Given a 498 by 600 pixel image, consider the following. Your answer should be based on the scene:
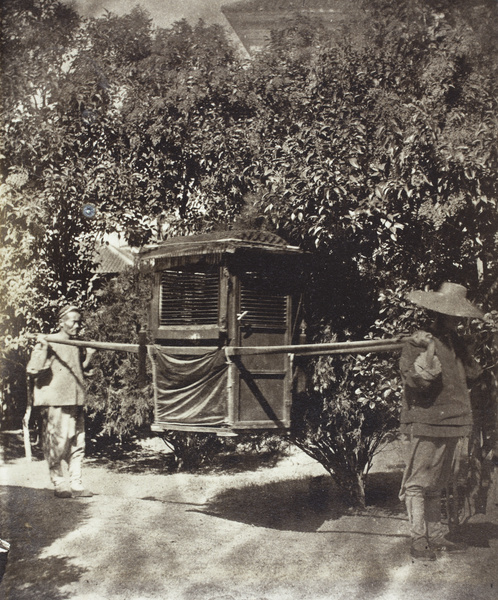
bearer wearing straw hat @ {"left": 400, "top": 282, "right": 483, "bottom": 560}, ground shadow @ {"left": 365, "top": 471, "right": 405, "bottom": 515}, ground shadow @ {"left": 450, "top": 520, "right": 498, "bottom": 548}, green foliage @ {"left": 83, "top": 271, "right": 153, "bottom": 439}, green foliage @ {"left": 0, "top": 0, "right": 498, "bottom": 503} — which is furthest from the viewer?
ground shadow @ {"left": 365, "top": 471, "right": 405, "bottom": 515}

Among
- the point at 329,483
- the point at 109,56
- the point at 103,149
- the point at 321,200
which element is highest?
the point at 109,56

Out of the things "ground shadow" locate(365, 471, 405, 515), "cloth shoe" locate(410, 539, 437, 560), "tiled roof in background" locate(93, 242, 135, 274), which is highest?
"tiled roof in background" locate(93, 242, 135, 274)

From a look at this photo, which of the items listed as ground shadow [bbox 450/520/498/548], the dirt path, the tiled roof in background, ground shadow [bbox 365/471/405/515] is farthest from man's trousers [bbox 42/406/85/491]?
ground shadow [bbox 450/520/498/548]

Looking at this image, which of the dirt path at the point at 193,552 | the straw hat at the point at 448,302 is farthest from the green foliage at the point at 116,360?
the straw hat at the point at 448,302

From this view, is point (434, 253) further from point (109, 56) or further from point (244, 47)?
point (109, 56)

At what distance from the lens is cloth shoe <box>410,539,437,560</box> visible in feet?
12.2

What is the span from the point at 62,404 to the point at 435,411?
2.46m

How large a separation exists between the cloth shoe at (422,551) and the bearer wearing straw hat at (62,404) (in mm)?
2186

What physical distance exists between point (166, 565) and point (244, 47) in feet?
12.3

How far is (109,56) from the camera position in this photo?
4.67m

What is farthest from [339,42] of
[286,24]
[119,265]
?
[119,265]

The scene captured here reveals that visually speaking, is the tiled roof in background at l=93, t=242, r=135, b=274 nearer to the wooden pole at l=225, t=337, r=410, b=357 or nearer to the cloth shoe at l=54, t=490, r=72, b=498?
the wooden pole at l=225, t=337, r=410, b=357

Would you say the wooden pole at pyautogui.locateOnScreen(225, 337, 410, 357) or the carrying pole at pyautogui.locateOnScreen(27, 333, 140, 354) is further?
the carrying pole at pyautogui.locateOnScreen(27, 333, 140, 354)

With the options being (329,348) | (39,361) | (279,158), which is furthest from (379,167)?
(39,361)
